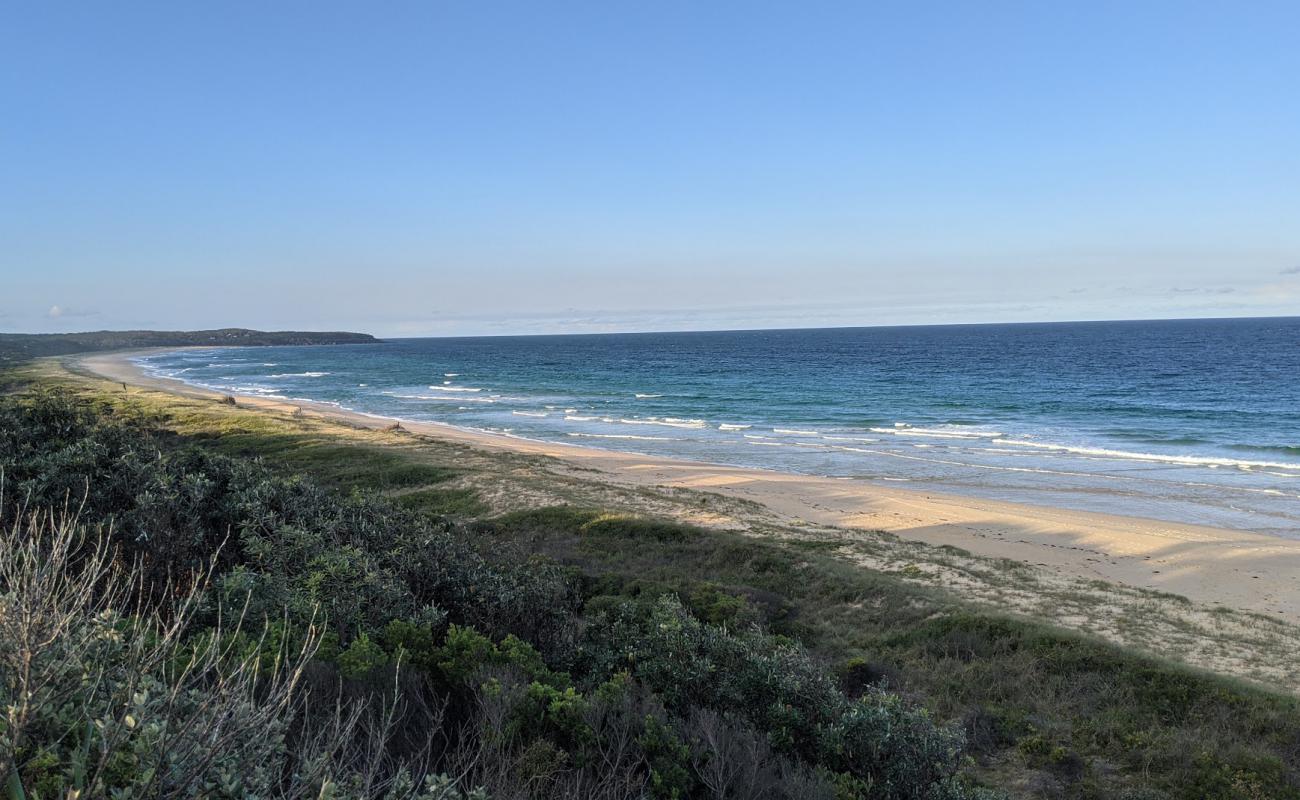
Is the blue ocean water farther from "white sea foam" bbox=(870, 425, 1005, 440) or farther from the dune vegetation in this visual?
the dune vegetation

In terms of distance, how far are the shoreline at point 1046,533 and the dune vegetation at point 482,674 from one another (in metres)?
5.50

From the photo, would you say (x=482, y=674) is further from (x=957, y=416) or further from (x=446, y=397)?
(x=446, y=397)

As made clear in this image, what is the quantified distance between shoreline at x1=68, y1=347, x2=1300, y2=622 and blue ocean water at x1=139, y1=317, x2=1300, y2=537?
239cm

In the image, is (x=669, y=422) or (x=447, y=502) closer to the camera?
(x=447, y=502)

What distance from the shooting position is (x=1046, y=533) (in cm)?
1988

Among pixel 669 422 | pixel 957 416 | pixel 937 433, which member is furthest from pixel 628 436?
pixel 957 416

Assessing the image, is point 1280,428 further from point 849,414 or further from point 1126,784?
point 1126,784

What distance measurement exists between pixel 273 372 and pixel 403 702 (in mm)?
106696

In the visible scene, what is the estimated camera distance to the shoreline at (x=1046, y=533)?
15.8 m

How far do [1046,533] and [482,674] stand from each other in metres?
18.6

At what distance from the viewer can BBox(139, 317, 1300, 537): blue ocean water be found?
89.2ft

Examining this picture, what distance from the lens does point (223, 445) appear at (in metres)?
27.9

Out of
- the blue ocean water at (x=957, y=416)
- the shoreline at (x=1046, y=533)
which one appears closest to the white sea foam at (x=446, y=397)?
the blue ocean water at (x=957, y=416)

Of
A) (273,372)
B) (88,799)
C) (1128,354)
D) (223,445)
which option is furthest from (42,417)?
(1128,354)
